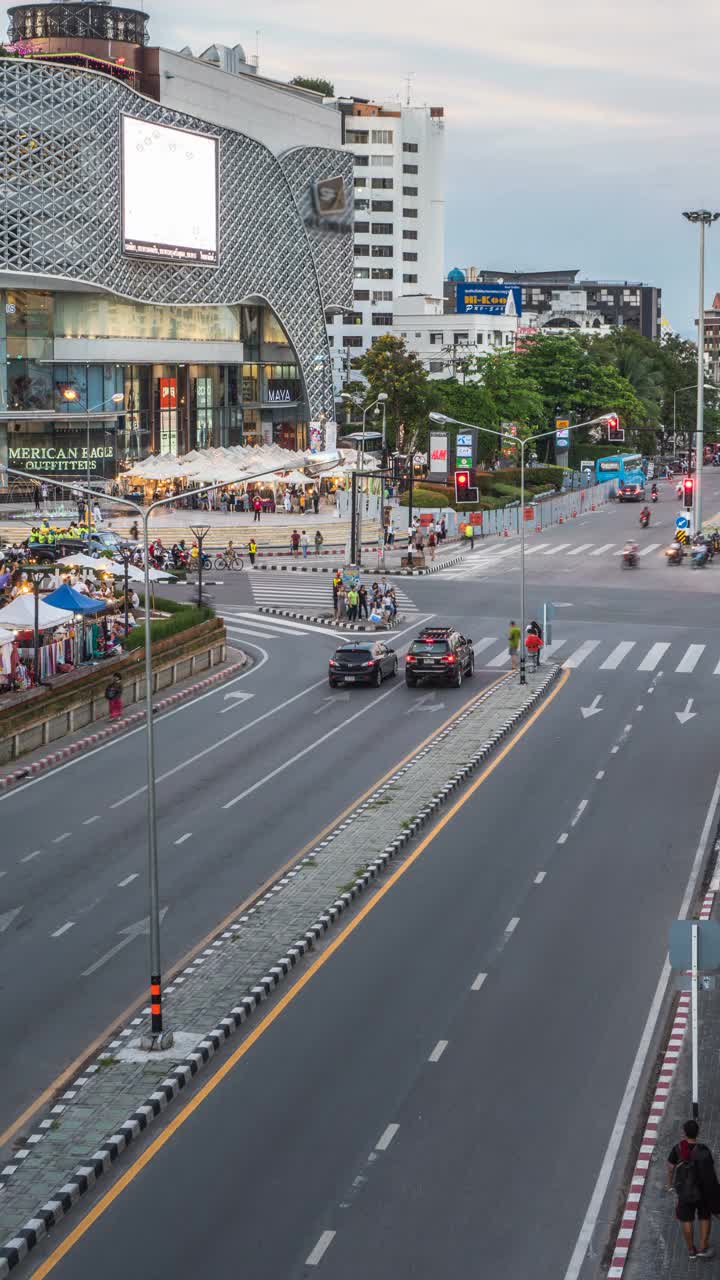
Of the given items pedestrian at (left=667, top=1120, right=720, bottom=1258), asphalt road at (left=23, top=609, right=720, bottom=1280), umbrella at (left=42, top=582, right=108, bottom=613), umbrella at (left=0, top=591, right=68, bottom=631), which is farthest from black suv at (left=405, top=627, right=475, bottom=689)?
pedestrian at (left=667, top=1120, right=720, bottom=1258)

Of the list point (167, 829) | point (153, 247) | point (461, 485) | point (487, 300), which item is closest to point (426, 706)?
point (167, 829)

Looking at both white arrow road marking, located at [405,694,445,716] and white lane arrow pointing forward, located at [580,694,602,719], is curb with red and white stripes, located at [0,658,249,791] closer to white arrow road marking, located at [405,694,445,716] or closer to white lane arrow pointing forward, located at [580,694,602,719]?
white arrow road marking, located at [405,694,445,716]

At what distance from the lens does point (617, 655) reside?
59594mm

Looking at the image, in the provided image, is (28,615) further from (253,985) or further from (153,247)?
(153,247)

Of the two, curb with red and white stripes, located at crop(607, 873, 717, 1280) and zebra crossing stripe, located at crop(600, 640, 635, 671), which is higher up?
zebra crossing stripe, located at crop(600, 640, 635, 671)

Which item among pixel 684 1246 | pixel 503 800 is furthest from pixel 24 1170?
pixel 503 800

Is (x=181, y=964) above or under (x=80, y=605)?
under

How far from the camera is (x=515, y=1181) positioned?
65.8 feet

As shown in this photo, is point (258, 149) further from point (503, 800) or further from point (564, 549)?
point (503, 800)

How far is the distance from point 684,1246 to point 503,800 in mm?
20677

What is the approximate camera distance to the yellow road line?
22.2 metres

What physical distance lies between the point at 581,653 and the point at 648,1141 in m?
39.6

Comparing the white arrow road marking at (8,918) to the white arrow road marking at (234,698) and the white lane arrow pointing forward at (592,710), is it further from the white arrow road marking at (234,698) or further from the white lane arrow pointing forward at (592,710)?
the white lane arrow pointing forward at (592,710)

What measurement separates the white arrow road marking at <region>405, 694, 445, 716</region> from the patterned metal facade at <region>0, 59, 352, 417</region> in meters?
66.4
